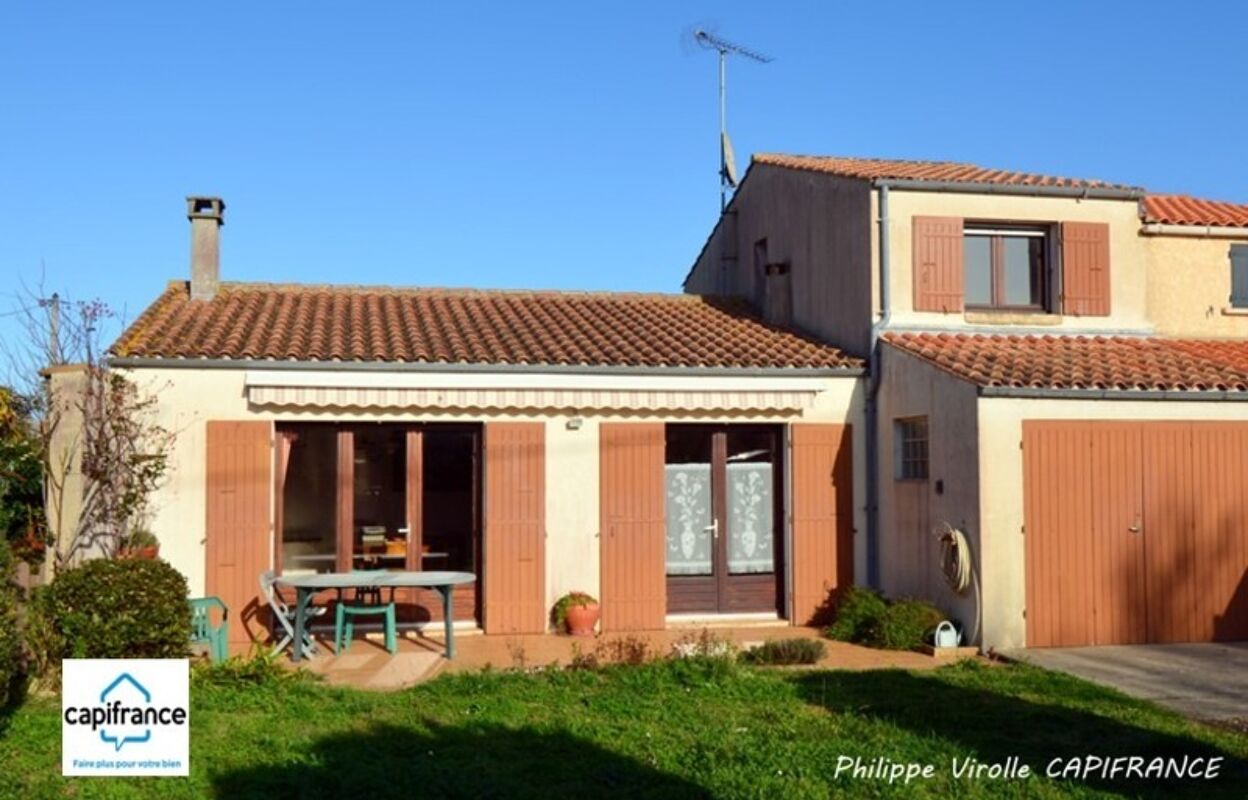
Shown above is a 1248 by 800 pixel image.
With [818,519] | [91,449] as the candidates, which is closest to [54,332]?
[91,449]

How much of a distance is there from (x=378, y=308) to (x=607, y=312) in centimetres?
391

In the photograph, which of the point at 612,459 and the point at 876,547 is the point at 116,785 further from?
the point at 876,547

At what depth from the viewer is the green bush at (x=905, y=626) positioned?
14.8m

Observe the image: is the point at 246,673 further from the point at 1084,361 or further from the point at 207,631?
the point at 1084,361

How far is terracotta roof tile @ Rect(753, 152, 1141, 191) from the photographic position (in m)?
18.4

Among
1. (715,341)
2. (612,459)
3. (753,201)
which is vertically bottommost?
(612,459)

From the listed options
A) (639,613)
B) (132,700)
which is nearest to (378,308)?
(639,613)

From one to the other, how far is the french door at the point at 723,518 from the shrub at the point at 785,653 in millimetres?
3362

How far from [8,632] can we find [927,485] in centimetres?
1107

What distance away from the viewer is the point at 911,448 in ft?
54.9

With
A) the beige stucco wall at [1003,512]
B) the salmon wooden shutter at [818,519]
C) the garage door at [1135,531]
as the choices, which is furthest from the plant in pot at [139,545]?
the garage door at [1135,531]

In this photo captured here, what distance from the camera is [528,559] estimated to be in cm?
1625

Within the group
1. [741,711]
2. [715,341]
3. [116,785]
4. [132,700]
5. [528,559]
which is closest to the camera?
[132,700]

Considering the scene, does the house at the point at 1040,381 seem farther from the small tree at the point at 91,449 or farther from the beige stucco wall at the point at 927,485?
the small tree at the point at 91,449
